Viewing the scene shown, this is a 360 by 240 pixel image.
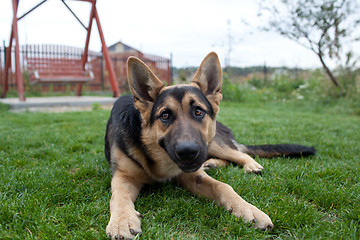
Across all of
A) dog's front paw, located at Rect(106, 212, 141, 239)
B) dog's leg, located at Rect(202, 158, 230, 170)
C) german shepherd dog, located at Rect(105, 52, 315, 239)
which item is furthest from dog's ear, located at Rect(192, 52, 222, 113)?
dog's front paw, located at Rect(106, 212, 141, 239)

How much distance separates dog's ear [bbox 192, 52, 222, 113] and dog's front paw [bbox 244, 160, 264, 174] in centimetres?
92

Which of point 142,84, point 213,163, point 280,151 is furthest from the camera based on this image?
point 280,151

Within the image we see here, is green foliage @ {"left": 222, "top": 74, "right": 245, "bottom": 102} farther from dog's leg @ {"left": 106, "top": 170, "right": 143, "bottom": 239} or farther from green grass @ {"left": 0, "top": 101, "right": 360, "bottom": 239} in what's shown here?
dog's leg @ {"left": 106, "top": 170, "right": 143, "bottom": 239}

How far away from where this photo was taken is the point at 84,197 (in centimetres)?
263

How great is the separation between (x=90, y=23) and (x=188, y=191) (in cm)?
954

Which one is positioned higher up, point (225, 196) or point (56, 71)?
point (56, 71)

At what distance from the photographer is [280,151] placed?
3.94 m

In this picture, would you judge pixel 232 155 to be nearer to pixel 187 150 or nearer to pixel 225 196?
pixel 225 196

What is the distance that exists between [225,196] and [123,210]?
92 centimetres

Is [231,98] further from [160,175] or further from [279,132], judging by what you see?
[160,175]

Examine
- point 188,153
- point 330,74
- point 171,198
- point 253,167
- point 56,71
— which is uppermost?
point 330,74

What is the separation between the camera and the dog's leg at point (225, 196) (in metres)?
2.14

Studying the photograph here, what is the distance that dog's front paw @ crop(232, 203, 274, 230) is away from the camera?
6.89 feet

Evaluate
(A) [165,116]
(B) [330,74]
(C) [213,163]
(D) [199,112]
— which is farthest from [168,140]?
(B) [330,74]
